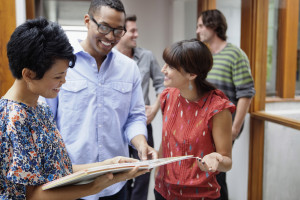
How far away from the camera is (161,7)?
414cm

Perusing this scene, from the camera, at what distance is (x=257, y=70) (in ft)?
9.39

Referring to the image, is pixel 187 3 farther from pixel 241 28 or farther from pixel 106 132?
pixel 106 132

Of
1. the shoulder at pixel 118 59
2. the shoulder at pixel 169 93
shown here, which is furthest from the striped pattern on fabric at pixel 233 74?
the shoulder at pixel 118 59

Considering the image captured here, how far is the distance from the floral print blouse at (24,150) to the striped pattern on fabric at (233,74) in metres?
1.73

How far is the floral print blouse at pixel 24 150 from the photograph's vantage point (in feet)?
2.91

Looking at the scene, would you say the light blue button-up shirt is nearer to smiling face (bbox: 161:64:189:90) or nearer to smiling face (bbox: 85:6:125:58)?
smiling face (bbox: 85:6:125:58)

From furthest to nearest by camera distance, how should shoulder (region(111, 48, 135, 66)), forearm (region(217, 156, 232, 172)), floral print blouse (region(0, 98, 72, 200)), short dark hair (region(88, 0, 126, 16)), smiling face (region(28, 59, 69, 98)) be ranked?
shoulder (region(111, 48, 135, 66)) < short dark hair (region(88, 0, 126, 16)) < forearm (region(217, 156, 232, 172)) < smiling face (region(28, 59, 69, 98)) < floral print blouse (region(0, 98, 72, 200))

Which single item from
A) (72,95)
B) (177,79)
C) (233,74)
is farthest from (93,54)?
(233,74)

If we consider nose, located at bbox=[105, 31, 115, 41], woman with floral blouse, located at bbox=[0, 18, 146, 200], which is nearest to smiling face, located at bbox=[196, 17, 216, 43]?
nose, located at bbox=[105, 31, 115, 41]

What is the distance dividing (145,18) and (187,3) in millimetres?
583

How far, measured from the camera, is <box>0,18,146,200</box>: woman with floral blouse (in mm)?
896

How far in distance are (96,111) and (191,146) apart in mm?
479

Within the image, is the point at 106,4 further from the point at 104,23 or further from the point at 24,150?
the point at 24,150

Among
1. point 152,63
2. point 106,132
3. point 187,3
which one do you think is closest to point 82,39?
point 106,132
